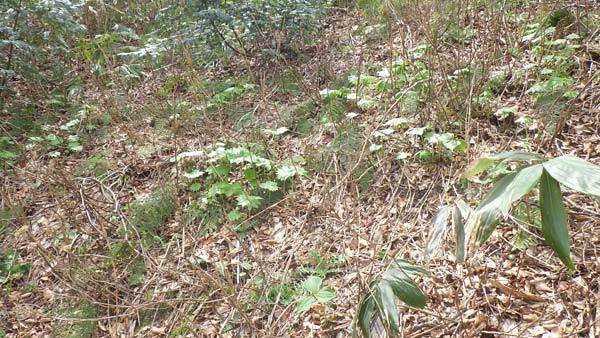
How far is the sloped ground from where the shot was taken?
2.20m

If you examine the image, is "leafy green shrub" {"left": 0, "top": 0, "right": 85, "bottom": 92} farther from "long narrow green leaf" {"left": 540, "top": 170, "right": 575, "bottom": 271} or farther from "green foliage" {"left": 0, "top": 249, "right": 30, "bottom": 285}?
"long narrow green leaf" {"left": 540, "top": 170, "right": 575, "bottom": 271}

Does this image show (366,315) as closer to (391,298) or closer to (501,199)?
(391,298)

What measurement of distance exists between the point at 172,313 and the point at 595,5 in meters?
4.33

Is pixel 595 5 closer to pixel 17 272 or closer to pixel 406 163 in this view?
pixel 406 163

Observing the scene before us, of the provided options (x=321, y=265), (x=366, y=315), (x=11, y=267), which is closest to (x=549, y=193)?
A: (x=366, y=315)

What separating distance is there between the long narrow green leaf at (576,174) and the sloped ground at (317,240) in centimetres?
93

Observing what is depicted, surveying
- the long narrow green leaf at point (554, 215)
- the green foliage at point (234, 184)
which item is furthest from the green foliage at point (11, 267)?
the long narrow green leaf at point (554, 215)

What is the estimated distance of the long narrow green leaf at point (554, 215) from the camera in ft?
2.93

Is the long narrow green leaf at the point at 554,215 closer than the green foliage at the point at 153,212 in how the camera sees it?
Yes

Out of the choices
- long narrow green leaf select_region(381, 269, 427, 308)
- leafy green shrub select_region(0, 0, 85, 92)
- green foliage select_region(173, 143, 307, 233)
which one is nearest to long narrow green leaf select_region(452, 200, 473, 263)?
long narrow green leaf select_region(381, 269, 427, 308)

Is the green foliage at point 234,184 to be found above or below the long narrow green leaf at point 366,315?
below

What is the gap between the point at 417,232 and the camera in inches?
104

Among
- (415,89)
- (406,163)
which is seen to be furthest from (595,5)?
(406,163)

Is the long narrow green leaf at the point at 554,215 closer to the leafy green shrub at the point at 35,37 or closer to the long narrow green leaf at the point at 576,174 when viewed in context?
the long narrow green leaf at the point at 576,174
